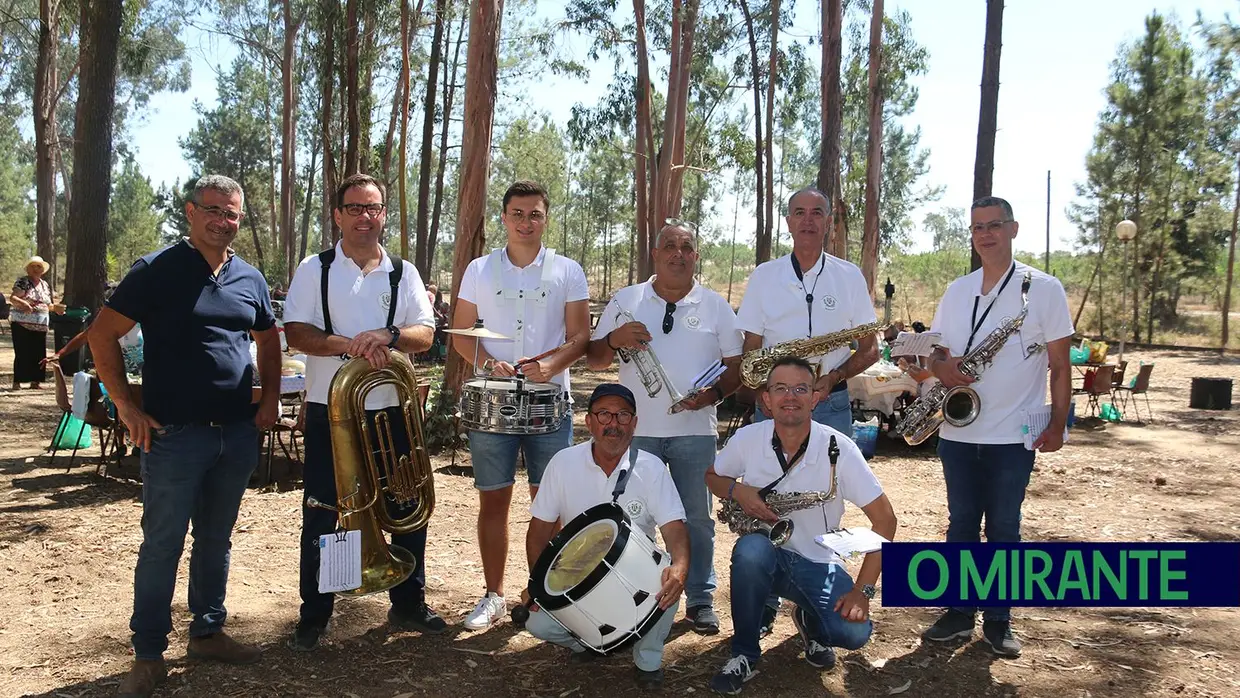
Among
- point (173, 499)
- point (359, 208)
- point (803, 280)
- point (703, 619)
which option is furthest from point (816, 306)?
point (173, 499)

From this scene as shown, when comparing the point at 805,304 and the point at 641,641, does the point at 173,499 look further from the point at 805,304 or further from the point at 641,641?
the point at 805,304

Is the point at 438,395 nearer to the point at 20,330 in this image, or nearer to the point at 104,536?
the point at 104,536

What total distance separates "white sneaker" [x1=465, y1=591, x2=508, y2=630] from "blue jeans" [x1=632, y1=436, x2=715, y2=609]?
969mm

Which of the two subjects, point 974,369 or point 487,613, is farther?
point 487,613

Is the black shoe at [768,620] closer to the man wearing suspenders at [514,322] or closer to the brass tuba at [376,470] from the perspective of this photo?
the man wearing suspenders at [514,322]

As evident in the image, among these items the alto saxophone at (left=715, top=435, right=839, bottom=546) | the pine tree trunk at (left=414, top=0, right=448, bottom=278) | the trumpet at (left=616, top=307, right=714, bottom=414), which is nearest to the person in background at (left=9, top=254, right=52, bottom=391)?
the pine tree trunk at (left=414, top=0, right=448, bottom=278)

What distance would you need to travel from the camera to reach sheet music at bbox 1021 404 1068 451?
4.27 metres

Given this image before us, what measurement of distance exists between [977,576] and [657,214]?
18120mm

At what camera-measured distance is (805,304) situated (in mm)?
4586

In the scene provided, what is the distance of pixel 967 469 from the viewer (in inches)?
175

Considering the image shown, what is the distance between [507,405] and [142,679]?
1865mm

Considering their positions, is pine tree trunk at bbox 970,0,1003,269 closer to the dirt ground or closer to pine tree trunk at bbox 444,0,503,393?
the dirt ground

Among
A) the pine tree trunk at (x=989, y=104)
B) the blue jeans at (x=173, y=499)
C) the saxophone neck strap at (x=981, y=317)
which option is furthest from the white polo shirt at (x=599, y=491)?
the pine tree trunk at (x=989, y=104)

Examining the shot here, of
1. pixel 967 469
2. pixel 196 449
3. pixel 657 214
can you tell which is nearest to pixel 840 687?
pixel 967 469
